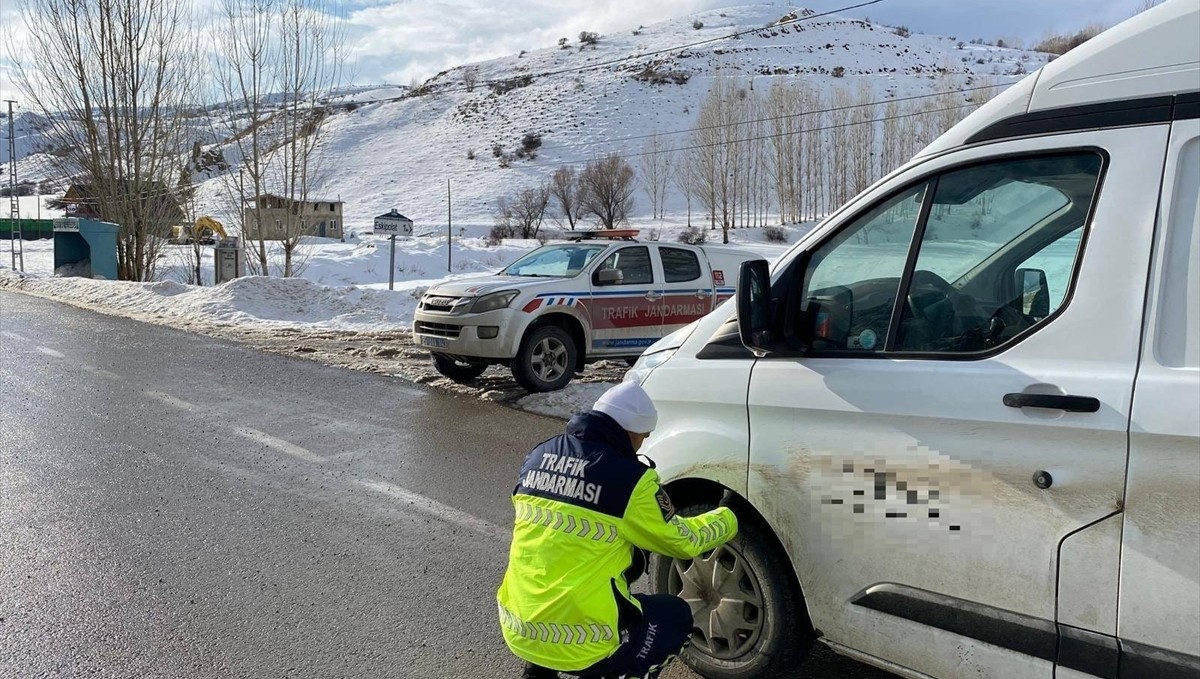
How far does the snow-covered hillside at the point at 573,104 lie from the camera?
87.1m

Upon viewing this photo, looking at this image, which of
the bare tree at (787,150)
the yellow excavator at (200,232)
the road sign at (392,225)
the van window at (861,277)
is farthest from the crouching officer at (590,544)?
the bare tree at (787,150)

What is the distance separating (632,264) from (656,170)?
78.8 m

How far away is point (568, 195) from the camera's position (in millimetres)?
70750

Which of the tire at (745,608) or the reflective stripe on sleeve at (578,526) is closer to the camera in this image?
the reflective stripe on sleeve at (578,526)

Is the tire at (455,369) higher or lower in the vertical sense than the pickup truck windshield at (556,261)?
lower

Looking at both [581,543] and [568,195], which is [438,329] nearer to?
[581,543]

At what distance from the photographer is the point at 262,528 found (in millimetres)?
5055

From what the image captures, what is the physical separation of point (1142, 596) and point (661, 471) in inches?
66.8

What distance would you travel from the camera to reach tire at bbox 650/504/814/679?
298 centimetres

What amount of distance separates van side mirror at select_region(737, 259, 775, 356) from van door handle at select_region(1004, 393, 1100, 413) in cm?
86

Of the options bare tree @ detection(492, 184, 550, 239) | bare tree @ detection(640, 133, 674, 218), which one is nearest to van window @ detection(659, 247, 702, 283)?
bare tree @ detection(492, 184, 550, 239)

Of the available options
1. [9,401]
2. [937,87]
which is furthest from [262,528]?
[937,87]

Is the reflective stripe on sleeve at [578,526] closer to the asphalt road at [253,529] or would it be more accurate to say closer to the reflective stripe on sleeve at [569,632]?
the reflective stripe on sleeve at [569,632]

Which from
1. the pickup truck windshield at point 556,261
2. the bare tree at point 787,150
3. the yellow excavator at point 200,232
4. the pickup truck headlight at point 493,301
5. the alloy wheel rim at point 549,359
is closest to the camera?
the pickup truck headlight at point 493,301
